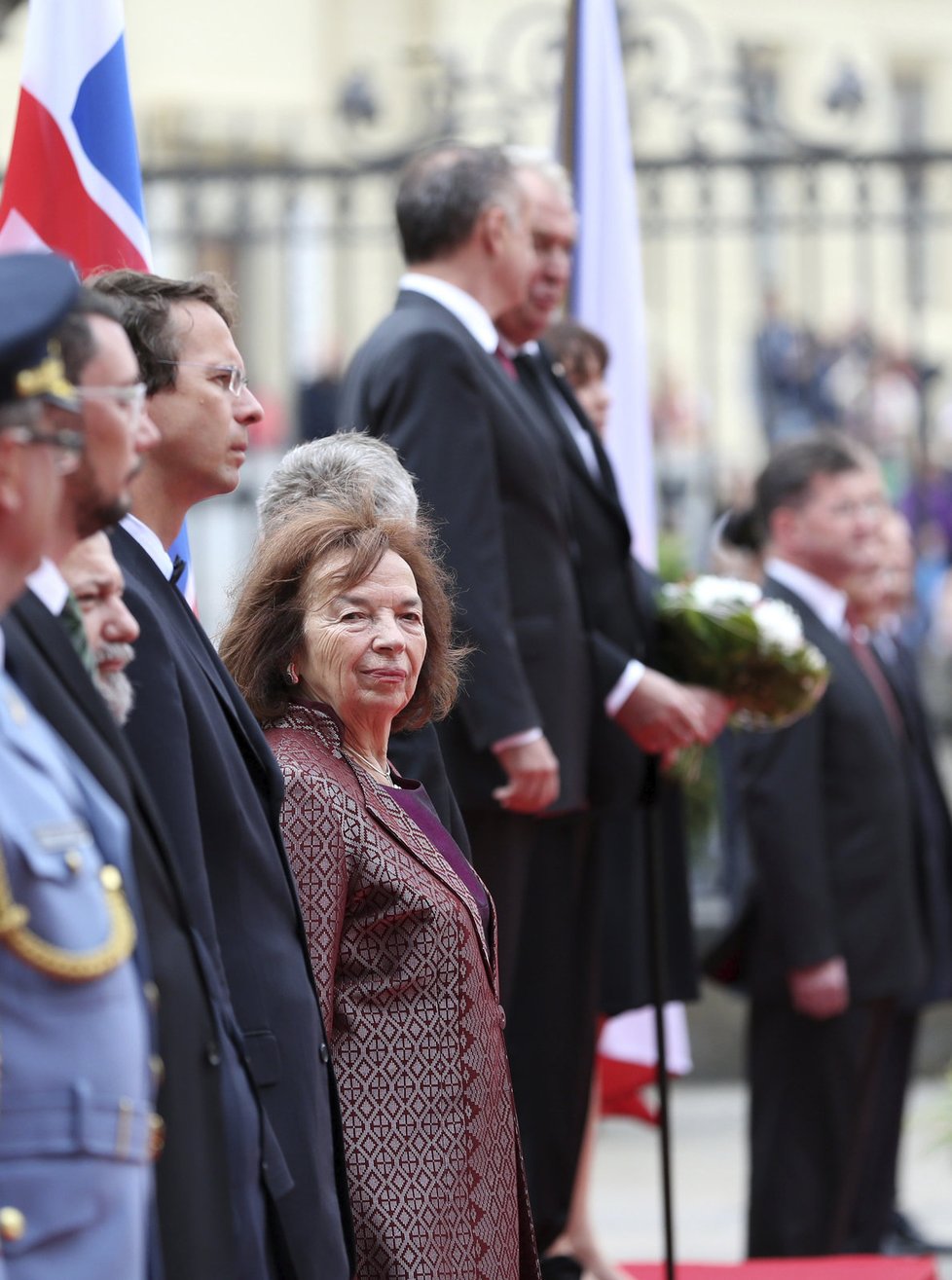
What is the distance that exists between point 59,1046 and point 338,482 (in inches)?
→ 54.8

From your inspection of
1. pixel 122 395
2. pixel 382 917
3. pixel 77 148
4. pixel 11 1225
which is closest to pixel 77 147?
pixel 77 148

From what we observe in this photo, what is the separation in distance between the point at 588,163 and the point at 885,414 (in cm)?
684

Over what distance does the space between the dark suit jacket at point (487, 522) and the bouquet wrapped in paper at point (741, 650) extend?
37 cm

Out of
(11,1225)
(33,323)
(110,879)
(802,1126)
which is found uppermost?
(33,323)

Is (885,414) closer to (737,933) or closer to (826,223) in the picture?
(826,223)

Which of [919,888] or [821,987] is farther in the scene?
[919,888]

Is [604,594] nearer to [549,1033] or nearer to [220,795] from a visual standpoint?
[549,1033]

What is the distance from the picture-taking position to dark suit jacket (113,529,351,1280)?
8.09 feet

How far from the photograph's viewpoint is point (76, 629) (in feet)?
7.27

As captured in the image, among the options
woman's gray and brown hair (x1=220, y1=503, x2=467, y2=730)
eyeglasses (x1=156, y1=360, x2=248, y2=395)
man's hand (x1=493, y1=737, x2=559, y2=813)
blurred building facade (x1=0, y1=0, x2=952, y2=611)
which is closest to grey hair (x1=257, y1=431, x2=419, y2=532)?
woman's gray and brown hair (x1=220, y1=503, x2=467, y2=730)

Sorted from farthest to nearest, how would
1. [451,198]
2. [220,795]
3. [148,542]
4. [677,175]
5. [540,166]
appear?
[677,175] < [540,166] < [451,198] < [148,542] < [220,795]

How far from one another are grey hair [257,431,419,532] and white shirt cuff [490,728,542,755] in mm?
858

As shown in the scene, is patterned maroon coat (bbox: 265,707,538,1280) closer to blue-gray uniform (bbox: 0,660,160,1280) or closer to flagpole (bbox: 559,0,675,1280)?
blue-gray uniform (bbox: 0,660,160,1280)

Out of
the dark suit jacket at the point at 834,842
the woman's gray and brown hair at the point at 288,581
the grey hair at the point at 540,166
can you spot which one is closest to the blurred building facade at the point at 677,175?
the dark suit jacket at the point at 834,842
